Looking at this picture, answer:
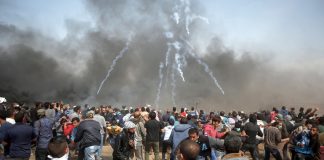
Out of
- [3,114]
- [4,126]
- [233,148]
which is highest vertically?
[3,114]

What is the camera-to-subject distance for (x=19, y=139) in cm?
662

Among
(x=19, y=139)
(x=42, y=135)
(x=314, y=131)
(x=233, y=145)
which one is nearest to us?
(x=233, y=145)

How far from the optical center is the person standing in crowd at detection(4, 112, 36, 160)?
6.57 m

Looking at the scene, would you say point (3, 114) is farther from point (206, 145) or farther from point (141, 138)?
point (141, 138)

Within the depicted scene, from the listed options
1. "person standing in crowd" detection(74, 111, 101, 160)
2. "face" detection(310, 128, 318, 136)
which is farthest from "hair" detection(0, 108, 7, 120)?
"face" detection(310, 128, 318, 136)

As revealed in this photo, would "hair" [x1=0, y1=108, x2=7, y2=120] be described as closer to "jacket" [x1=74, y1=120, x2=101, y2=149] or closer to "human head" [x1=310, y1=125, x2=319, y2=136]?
"jacket" [x1=74, y1=120, x2=101, y2=149]

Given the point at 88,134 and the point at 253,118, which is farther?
the point at 253,118

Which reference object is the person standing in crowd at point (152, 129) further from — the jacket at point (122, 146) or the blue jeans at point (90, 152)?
the jacket at point (122, 146)

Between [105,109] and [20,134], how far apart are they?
11163 millimetres

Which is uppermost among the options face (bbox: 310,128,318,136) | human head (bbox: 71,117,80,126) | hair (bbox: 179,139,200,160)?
human head (bbox: 71,117,80,126)

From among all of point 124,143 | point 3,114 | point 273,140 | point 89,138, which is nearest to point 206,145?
point 124,143

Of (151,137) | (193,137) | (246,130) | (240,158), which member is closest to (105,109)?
(151,137)

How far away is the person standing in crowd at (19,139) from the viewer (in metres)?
6.57

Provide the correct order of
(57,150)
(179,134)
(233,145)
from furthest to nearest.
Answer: (179,134)
(233,145)
(57,150)
